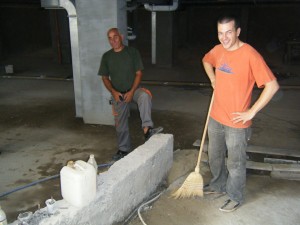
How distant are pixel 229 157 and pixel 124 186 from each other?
1145 millimetres

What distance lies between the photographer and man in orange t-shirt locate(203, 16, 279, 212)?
10.5ft

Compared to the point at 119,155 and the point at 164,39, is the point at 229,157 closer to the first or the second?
the point at 119,155

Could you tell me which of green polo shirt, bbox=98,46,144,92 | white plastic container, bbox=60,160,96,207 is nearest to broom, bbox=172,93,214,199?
white plastic container, bbox=60,160,96,207

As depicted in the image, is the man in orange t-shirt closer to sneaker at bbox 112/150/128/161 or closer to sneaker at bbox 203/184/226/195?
sneaker at bbox 203/184/226/195

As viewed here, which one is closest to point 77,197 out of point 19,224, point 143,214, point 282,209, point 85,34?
point 19,224

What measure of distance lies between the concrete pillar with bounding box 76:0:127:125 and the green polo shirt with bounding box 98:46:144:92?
4.00 ft

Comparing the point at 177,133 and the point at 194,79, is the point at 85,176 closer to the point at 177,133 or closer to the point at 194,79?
the point at 177,133

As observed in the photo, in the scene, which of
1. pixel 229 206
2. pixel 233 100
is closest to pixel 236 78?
pixel 233 100

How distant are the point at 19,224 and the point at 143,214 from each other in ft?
4.97

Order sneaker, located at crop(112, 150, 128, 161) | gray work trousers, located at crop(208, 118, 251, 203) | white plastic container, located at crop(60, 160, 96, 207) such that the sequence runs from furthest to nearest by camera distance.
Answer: sneaker, located at crop(112, 150, 128, 161), gray work trousers, located at crop(208, 118, 251, 203), white plastic container, located at crop(60, 160, 96, 207)

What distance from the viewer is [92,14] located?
6289 millimetres

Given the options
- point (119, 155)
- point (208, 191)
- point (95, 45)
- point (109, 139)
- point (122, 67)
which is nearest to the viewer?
point (208, 191)

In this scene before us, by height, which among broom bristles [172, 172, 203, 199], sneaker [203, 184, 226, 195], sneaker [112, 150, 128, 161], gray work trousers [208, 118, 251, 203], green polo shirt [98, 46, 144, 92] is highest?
green polo shirt [98, 46, 144, 92]

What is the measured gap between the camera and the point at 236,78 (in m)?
3.30
